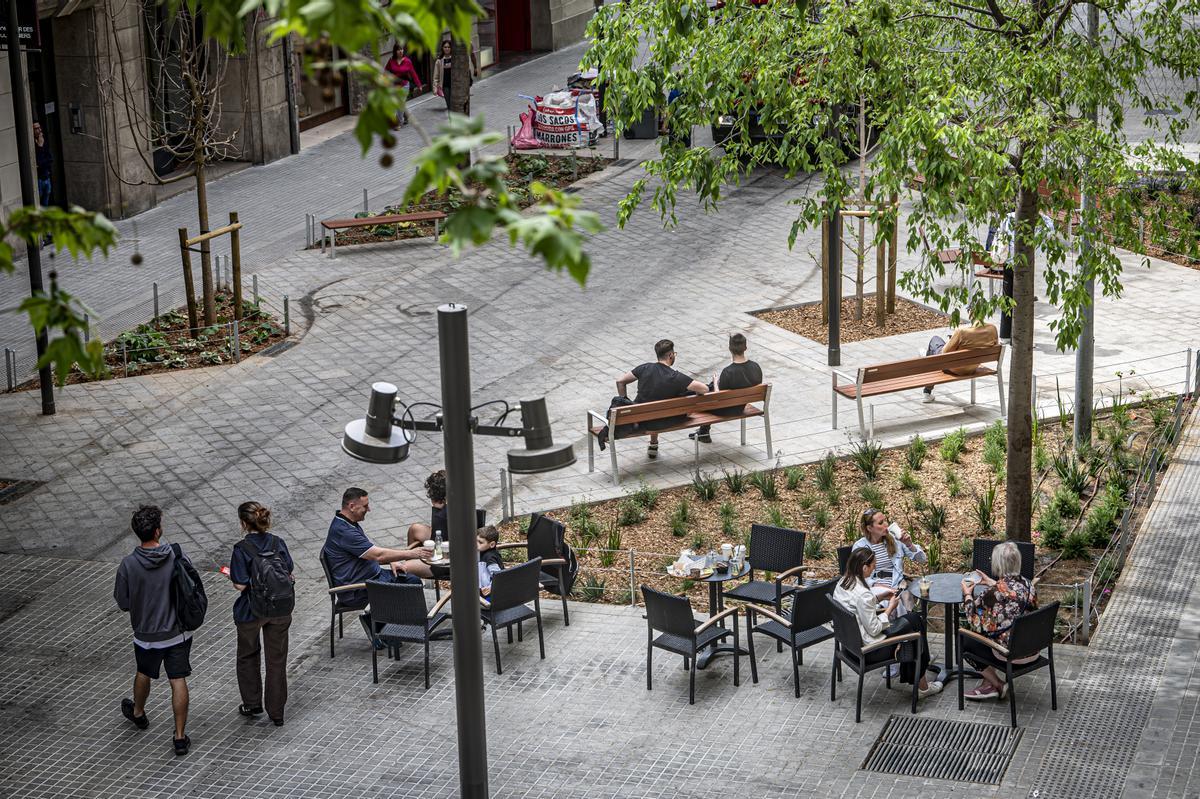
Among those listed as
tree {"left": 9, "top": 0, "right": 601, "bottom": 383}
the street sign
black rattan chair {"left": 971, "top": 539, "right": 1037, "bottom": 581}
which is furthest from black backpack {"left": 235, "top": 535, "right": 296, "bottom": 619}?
the street sign

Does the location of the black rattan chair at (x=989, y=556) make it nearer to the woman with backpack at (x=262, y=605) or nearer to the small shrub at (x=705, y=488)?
the small shrub at (x=705, y=488)

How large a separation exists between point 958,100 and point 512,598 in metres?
4.84

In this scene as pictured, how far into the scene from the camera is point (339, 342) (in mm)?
19500

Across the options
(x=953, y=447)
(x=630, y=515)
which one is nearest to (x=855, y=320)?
(x=953, y=447)

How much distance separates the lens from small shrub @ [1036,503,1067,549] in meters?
13.5

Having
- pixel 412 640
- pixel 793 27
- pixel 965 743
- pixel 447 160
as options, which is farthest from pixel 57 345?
pixel 793 27

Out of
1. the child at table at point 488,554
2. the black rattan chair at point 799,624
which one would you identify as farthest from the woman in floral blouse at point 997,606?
the child at table at point 488,554

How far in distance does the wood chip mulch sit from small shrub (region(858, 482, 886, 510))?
192 inches

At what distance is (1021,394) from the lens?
12891 mm

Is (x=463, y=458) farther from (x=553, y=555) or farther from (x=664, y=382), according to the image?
(x=664, y=382)

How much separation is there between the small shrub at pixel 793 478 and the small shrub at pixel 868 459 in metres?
0.57

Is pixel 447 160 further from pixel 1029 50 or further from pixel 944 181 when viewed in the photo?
pixel 1029 50

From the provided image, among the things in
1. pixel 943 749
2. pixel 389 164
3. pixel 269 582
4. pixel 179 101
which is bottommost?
pixel 943 749

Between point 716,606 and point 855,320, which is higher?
point 855,320
